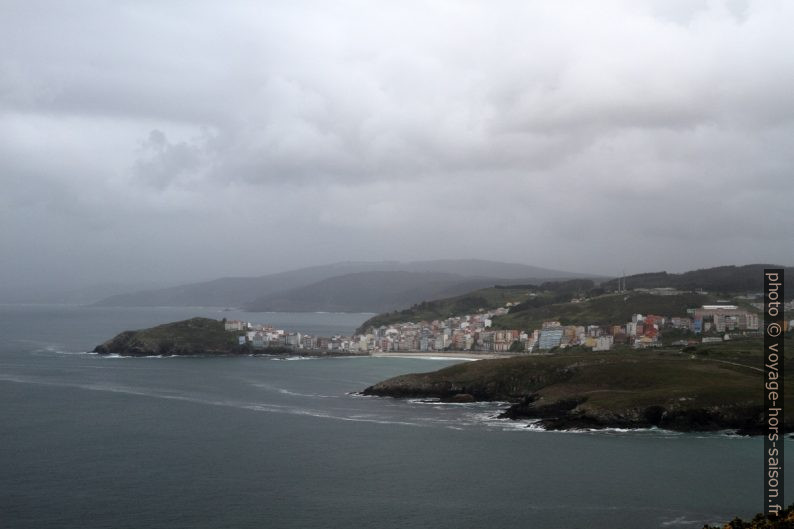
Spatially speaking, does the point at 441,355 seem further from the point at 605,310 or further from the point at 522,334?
the point at 605,310

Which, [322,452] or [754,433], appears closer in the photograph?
[322,452]

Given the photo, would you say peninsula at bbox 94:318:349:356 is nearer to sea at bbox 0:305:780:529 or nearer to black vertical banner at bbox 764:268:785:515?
sea at bbox 0:305:780:529

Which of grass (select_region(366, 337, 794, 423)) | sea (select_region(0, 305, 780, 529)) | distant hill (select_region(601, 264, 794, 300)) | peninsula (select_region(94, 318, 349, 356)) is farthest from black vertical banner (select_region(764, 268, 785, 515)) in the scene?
peninsula (select_region(94, 318, 349, 356))

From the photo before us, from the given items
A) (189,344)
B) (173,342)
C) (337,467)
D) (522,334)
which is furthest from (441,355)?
(337,467)

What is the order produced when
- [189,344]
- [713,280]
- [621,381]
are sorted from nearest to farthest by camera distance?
[621,381] < [189,344] < [713,280]

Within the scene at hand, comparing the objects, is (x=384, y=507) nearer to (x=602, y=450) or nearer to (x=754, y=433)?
(x=602, y=450)

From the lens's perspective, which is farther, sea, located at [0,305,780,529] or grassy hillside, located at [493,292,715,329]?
grassy hillside, located at [493,292,715,329]

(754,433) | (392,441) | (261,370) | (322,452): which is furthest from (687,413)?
(261,370)
